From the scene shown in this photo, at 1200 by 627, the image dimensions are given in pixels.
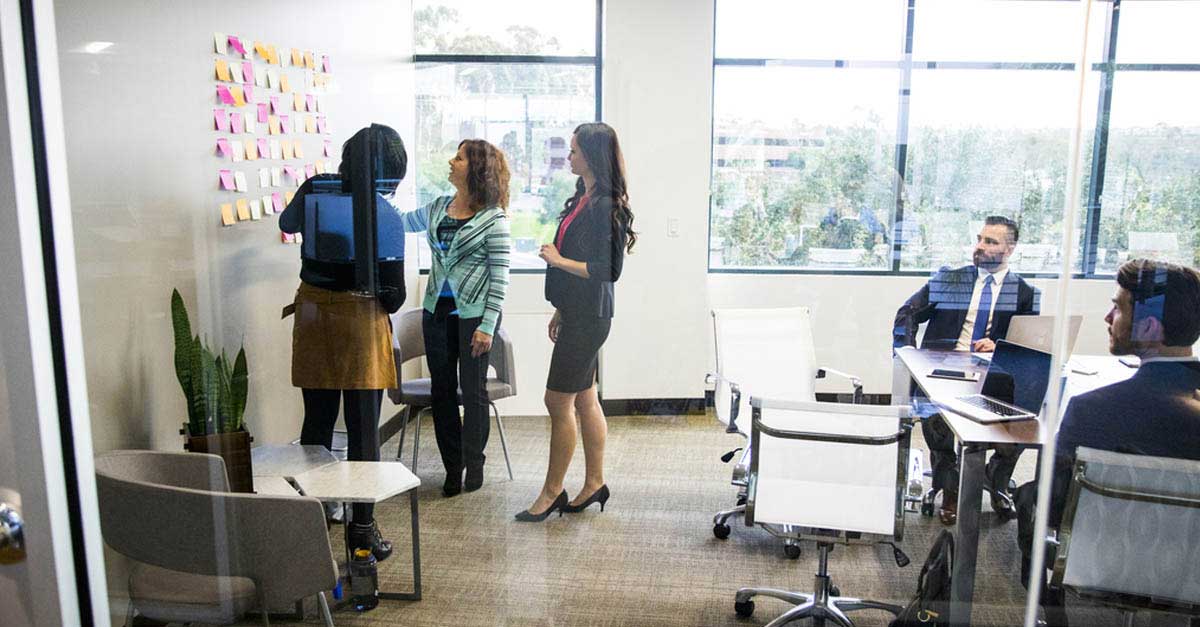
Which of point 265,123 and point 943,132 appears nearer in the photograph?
point 943,132

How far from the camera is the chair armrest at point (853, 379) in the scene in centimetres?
197

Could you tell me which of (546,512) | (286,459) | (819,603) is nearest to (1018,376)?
(819,603)

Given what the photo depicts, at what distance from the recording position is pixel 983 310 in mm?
1820

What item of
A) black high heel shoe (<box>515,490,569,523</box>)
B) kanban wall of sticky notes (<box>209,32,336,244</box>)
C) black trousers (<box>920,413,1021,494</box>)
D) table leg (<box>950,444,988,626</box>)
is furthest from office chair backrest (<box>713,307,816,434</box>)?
kanban wall of sticky notes (<box>209,32,336,244</box>)

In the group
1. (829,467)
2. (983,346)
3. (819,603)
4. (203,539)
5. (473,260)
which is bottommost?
(819,603)

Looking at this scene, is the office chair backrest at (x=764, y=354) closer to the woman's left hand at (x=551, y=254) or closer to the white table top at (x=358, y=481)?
the woman's left hand at (x=551, y=254)

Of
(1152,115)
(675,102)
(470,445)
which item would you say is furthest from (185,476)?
(1152,115)

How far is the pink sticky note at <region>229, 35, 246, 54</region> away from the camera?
87.8 inches

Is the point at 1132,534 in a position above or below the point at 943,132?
below

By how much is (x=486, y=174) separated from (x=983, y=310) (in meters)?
1.25

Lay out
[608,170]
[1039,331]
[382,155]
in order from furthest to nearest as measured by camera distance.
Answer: [382,155] → [608,170] → [1039,331]

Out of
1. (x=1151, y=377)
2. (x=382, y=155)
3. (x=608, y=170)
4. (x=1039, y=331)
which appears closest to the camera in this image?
(x=1151, y=377)

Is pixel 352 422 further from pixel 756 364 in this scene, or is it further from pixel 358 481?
pixel 756 364

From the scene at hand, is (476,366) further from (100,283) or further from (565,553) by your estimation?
(100,283)
